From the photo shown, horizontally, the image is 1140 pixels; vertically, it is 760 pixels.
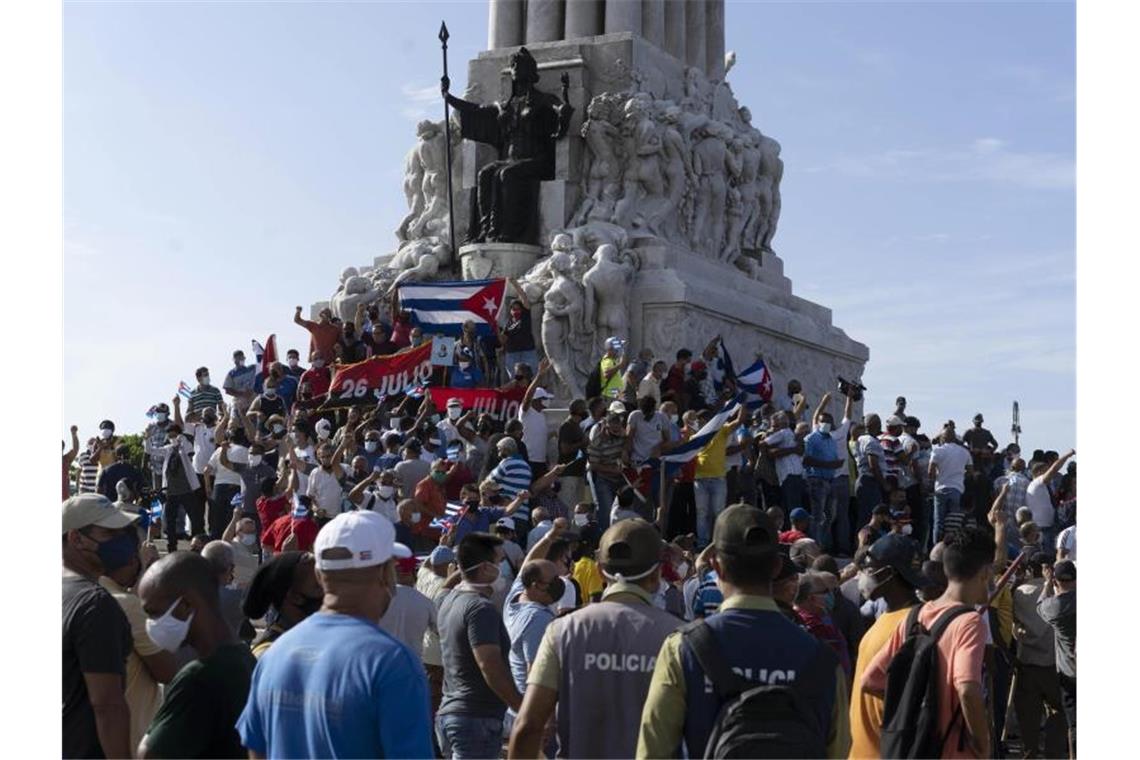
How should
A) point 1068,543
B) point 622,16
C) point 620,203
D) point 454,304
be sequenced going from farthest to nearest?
point 622,16, point 620,203, point 454,304, point 1068,543

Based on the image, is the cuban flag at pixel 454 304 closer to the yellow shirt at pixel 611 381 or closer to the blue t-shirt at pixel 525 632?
the yellow shirt at pixel 611 381

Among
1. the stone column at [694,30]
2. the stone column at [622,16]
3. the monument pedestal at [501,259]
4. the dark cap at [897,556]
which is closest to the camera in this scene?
the dark cap at [897,556]

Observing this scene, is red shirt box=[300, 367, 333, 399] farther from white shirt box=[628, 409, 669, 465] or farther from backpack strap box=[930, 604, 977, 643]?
backpack strap box=[930, 604, 977, 643]

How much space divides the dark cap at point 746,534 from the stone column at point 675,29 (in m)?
25.7

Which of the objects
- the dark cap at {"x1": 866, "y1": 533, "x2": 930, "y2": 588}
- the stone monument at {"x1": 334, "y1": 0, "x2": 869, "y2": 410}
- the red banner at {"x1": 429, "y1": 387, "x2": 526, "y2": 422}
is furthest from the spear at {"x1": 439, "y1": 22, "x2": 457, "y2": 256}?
the dark cap at {"x1": 866, "y1": 533, "x2": 930, "y2": 588}

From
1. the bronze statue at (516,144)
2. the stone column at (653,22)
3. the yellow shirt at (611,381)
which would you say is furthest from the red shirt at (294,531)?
the stone column at (653,22)

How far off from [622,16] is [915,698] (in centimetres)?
2394

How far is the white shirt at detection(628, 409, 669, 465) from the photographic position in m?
18.1

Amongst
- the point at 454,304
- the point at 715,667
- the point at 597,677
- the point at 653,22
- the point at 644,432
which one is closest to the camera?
the point at 715,667

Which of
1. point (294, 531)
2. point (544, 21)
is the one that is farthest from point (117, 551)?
point (544, 21)

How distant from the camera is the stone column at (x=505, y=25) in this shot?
30516 millimetres

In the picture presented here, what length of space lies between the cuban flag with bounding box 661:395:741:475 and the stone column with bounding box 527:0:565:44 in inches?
524

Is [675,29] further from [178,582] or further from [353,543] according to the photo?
[353,543]

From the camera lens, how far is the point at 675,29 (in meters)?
30.7
